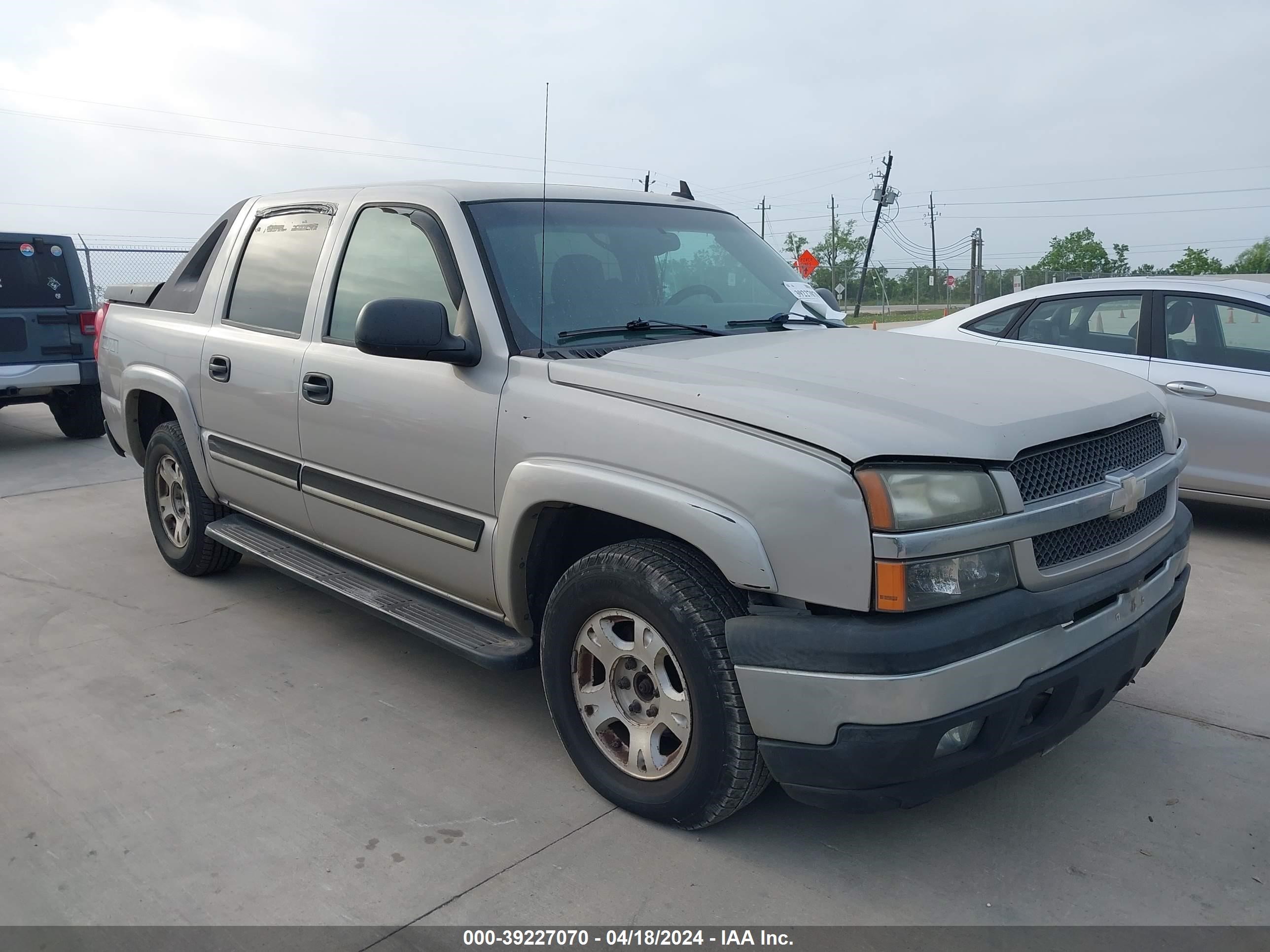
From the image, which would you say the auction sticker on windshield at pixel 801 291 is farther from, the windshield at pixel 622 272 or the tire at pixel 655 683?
the tire at pixel 655 683

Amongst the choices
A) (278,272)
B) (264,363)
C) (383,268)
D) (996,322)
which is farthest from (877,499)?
(996,322)

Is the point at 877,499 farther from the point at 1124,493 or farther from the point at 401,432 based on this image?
the point at 401,432

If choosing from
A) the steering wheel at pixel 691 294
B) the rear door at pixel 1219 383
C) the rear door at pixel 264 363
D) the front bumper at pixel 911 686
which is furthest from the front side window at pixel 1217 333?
the rear door at pixel 264 363

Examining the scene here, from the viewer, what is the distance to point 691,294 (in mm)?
3861

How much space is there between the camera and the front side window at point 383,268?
3682 millimetres

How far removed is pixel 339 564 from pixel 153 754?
1.02 meters

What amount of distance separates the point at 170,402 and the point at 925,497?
155 inches

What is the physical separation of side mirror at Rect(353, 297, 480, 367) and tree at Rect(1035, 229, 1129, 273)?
5814cm

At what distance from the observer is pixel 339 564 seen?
4.23 m

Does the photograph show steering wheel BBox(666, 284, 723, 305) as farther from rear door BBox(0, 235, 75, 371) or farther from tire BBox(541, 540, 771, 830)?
rear door BBox(0, 235, 75, 371)

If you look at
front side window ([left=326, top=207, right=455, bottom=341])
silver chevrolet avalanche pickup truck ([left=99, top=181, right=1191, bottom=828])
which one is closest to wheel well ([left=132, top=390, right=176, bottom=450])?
silver chevrolet avalanche pickup truck ([left=99, top=181, right=1191, bottom=828])

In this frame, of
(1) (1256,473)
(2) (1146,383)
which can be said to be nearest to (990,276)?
(1) (1256,473)

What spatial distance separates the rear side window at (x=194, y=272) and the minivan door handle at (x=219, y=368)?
454mm

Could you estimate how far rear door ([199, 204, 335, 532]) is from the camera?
4.21 metres
